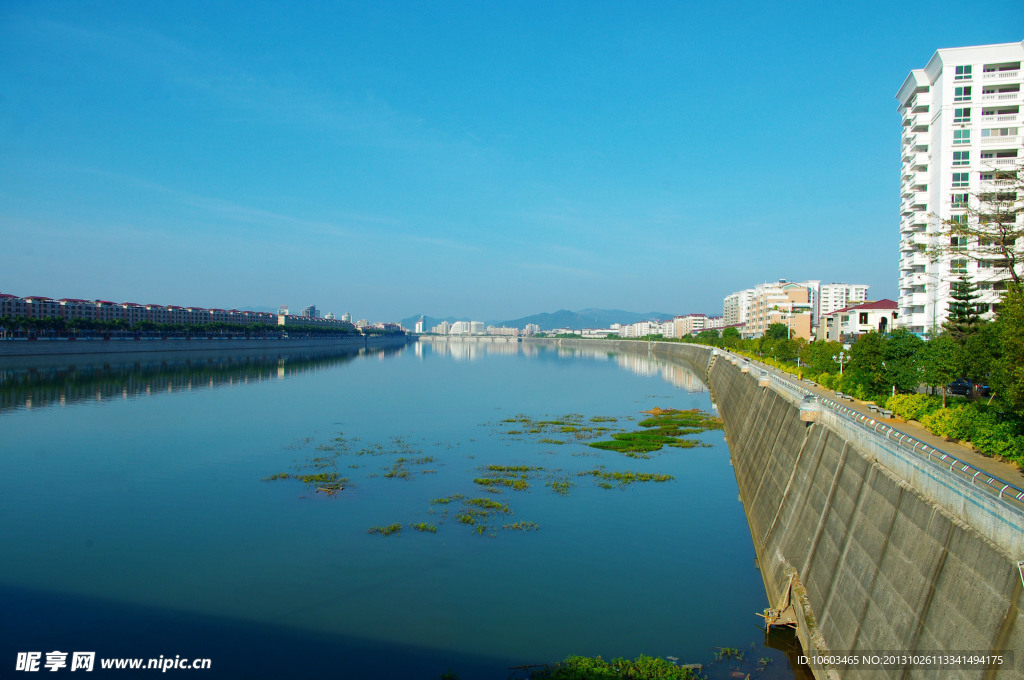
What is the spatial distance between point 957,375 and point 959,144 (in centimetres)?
2076

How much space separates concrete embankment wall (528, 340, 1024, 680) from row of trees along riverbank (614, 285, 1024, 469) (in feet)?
13.2

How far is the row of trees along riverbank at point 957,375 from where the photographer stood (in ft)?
42.7

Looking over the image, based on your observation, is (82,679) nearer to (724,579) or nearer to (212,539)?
(212,539)

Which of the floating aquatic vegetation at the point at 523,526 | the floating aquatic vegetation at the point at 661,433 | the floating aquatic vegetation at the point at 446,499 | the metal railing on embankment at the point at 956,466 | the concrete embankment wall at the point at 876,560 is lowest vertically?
the floating aquatic vegetation at the point at 523,526

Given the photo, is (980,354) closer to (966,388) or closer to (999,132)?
(966,388)

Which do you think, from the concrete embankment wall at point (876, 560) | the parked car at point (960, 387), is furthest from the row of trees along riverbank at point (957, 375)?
the concrete embankment wall at point (876, 560)

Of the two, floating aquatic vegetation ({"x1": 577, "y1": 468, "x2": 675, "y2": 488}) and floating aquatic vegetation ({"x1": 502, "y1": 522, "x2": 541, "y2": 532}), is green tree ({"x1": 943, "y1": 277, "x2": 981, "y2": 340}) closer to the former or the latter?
floating aquatic vegetation ({"x1": 577, "y1": 468, "x2": 675, "y2": 488})

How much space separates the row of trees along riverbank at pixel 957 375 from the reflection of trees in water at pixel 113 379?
4283cm

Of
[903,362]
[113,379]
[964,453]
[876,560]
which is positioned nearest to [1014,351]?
[964,453]

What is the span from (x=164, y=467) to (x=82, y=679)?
1371 centimetres

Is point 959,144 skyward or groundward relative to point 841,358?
skyward

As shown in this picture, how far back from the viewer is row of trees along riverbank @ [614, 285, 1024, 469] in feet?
42.7

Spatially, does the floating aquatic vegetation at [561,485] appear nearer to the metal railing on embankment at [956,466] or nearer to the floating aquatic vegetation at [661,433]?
the floating aquatic vegetation at [661,433]

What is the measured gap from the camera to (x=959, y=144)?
3372 centimetres
